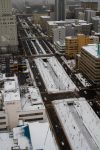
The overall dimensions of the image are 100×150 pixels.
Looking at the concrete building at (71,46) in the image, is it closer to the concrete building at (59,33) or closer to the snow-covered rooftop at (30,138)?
the concrete building at (59,33)

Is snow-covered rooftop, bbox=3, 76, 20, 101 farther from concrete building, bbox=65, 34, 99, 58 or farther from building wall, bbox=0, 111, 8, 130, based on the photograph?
concrete building, bbox=65, 34, 99, 58

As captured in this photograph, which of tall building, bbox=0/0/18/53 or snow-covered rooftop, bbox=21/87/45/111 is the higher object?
tall building, bbox=0/0/18/53

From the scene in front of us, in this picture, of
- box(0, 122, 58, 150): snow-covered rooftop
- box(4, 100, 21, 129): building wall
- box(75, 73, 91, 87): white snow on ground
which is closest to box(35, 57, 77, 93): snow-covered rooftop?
box(75, 73, 91, 87): white snow on ground

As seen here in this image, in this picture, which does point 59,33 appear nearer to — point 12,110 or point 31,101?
point 31,101

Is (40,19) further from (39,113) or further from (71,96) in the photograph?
(39,113)

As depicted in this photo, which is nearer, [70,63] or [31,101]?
[31,101]

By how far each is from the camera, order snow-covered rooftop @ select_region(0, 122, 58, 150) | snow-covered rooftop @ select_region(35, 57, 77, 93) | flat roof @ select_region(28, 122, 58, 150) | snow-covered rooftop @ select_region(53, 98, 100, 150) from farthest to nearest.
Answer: snow-covered rooftop @ select_region(35, 57, 77, 93) → snow-covered rooftop @ select_region(53, 98, 100, 150) → snow-covered rooftop @ select_region(0, 122, 58, 150) → flat roof @ select_region(28, 122, 58, 150)

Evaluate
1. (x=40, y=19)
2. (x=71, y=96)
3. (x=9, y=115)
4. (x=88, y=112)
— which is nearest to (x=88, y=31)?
(x=40, y=19)

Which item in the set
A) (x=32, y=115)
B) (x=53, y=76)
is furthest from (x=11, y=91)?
(x=53, y=76)
